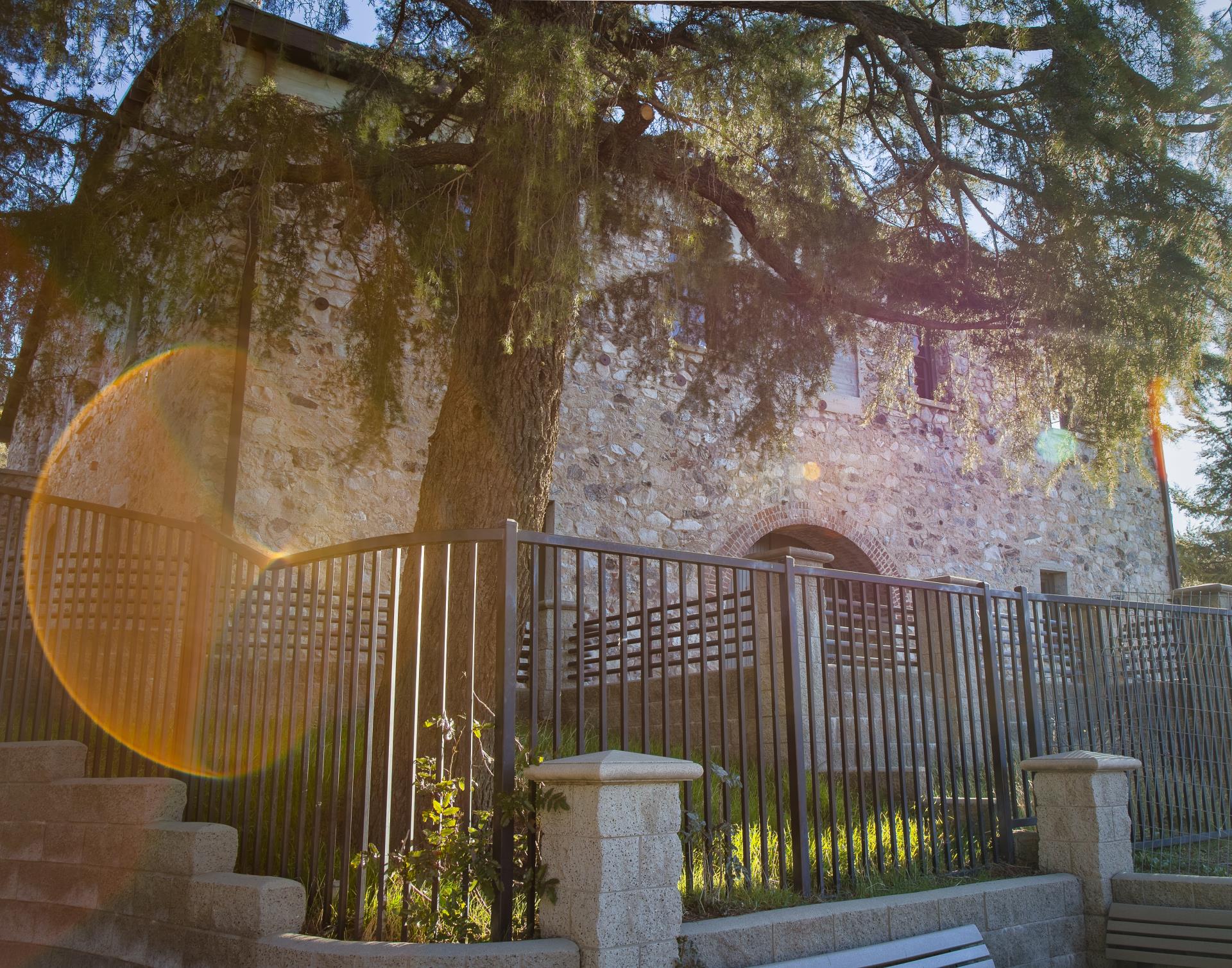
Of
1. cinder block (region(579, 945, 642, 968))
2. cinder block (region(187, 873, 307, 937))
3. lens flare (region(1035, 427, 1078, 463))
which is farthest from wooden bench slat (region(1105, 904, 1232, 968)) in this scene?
lens flare (region(1035, 427, 1078, 463))

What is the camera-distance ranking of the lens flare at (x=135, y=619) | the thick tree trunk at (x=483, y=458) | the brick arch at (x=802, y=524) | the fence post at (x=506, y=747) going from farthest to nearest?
the brick arch at (x=802, y=524), the thick tree trunk at (x=483, y=458), the lens flare at (x=135, y=619), the fence post at (x=506, y=747)

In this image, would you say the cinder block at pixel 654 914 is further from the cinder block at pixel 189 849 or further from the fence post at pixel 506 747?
the cinder block at pixel 189 849

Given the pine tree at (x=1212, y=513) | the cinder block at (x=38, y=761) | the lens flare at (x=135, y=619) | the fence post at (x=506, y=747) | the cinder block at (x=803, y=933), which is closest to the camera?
the fence post at (x=506, y=747)

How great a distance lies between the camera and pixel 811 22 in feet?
21.8

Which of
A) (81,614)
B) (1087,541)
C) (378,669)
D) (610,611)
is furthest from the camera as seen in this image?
(1087,541)

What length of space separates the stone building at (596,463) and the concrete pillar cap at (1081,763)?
3473 mm

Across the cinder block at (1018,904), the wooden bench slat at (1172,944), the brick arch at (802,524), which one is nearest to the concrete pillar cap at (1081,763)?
the cinder block at (1018,904)

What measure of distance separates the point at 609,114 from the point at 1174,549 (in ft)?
46.6

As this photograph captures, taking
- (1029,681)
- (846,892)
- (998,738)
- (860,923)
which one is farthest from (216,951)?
(1029,681)

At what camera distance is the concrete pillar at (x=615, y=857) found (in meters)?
3.21

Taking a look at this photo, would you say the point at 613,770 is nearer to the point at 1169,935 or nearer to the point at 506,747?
the point at 506,747

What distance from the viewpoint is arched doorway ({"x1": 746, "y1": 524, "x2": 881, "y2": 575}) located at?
501 inches

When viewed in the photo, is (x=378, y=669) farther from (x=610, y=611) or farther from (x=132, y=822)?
(x=610, y=611)

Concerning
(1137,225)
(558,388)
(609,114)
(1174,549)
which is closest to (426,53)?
(609,114)
